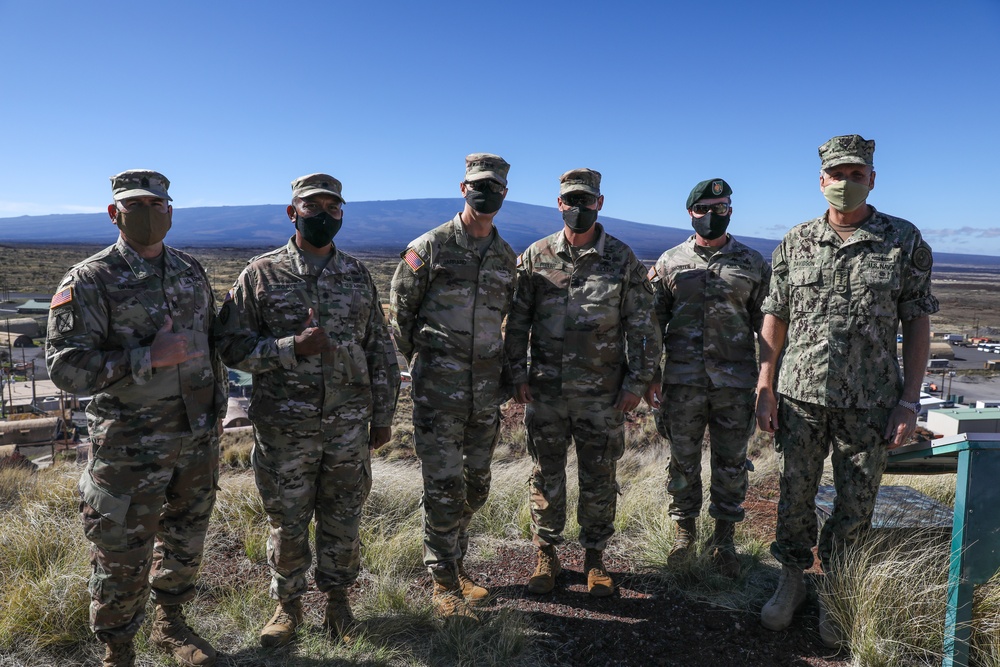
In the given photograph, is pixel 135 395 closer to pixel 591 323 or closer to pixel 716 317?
pixel 591 323

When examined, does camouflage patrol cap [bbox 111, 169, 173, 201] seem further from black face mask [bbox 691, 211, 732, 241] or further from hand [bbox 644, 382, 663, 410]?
black face mask [bbox 691, 211, 732, 241]

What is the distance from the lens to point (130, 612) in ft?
10.1

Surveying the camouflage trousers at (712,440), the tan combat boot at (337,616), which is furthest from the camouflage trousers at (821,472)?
the tan combat boot at (337,616)

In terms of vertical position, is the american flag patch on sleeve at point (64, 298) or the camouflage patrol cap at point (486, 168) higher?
the camouflage patrol cap at point (486, 168)

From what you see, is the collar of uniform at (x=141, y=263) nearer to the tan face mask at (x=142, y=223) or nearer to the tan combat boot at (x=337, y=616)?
the tan face mask at (x=142, y=223)

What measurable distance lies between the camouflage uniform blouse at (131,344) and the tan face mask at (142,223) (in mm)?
78

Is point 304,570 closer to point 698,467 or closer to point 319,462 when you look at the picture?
point 319,462

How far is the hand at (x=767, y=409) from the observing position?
3.62 metres

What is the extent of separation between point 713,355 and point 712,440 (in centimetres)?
62

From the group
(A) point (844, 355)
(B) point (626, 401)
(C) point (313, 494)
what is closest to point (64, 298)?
(C) point (313, 494)

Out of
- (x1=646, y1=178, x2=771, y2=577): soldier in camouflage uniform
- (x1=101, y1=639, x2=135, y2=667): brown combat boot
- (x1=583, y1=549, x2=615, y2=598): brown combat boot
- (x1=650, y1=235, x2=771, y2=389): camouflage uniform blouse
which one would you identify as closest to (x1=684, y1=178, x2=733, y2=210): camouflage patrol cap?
(x1=646, y1=178, x2=771, y2=577): soldier in camouflage uniform

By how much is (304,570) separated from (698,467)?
8.65 ft

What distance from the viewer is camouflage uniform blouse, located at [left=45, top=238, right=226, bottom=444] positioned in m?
2.82

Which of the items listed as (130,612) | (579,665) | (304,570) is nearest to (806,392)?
(579,665)
